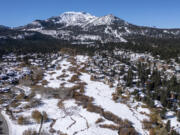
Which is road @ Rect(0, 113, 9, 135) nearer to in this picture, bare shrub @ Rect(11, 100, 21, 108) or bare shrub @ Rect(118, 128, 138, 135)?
bare shrub @ Rect(11, 100, 21, 108)

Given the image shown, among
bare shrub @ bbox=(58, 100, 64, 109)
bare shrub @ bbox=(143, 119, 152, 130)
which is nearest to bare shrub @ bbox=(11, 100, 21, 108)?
bare shrub @ bbox=(58, 100, 64, 109)

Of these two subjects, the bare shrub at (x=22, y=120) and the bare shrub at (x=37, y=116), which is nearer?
the bare shrub at (x=22, y=120)

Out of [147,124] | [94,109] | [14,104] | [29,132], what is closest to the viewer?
[29,132]

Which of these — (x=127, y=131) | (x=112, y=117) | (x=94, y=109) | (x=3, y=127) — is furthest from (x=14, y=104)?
(x=127, y=131)

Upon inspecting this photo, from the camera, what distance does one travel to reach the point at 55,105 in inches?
1148

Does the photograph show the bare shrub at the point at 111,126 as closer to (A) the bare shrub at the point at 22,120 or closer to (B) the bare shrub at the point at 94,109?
(B) the bare shrub at the point at 94,109

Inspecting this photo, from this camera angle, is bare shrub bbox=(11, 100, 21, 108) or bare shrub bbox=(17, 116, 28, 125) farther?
bare shrub bbox=(11, 100, 21, 108)

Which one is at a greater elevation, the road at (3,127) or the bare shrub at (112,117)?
the bare shrub at (112,117)

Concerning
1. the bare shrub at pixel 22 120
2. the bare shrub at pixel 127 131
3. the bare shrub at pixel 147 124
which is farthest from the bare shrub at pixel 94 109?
the bare shrub at pixel 22 120

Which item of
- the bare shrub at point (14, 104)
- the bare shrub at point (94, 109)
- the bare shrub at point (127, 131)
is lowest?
the bare shrub at point (127, 131)

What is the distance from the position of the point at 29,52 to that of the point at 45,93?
59667mm

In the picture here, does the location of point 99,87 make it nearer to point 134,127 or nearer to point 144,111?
point 144,111

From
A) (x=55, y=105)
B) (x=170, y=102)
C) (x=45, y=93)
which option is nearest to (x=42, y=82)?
(x=45, y=93)

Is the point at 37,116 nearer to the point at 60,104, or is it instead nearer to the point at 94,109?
the point at 60,104
